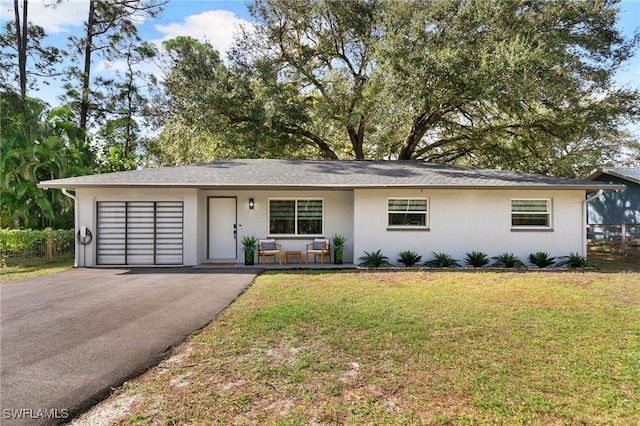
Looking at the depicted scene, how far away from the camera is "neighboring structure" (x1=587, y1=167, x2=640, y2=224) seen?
53.6 ft

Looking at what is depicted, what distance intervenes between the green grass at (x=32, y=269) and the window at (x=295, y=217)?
240 inches

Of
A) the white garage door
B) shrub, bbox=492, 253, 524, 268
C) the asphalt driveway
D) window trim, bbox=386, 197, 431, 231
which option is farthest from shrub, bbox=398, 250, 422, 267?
the white garage door

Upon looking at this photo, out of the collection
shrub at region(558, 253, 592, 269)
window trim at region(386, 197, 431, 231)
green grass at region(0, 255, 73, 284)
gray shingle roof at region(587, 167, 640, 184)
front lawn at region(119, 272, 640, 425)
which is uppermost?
gray shingle roof at region(587, 167, 640, 184)

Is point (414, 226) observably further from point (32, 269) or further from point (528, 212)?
point (32, 269)

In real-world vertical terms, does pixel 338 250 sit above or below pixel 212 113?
below

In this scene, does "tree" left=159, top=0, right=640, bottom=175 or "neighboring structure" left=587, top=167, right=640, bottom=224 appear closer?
"tree" left=159, top=0, right=640, bottom=175

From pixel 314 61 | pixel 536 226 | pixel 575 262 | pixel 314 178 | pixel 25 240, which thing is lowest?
pixel 575 262

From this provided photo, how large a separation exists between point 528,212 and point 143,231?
1158 cm

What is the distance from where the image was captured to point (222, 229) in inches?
454

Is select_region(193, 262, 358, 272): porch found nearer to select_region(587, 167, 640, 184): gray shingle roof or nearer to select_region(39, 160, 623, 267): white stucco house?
select_region(39, 160, 623, 267): white stucco house

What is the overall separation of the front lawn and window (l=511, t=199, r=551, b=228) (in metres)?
4.68

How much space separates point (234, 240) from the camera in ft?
37.8

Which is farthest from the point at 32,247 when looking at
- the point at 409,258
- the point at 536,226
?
the point at 536,226

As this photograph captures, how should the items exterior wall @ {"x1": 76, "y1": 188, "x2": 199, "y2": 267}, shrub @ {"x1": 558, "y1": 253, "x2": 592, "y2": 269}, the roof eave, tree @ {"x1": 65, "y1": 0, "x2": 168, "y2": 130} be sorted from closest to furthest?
1. the roof eave
2. shrub @ {"x1": 558, "y1": 253, "x2": 592, "y2": 269}
3. exterior wall @ {"x1": 76, "y1": 188, "x2": 199, "y2": 267}
4. tree @ {"x1": 65, "y1": 0, "x2": 168, "y2": 130}
